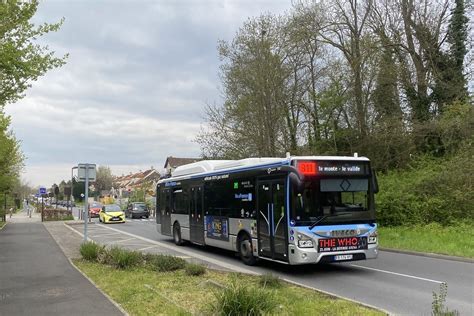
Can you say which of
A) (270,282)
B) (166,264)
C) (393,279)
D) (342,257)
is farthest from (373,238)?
(166,264)

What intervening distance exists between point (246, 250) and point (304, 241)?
9.30 feet

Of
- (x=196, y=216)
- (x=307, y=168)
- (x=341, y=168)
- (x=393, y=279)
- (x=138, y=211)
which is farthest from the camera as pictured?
(x=138, y=211)

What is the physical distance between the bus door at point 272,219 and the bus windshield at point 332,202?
0.46 meters

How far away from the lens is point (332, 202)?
11422 millimetres

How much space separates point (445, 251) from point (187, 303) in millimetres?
9844

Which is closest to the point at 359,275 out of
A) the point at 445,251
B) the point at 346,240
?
the point at 346,240

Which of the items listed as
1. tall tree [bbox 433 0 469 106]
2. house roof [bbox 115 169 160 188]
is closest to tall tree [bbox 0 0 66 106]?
tall tree [bbox 433 0 469 106]

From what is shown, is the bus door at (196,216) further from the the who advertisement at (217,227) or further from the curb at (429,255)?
the curb at (429,255)

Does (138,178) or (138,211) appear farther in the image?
(138,178)

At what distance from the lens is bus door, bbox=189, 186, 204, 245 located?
1681 centimetres

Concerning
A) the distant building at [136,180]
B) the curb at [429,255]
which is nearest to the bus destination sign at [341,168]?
the curb at [429,255]

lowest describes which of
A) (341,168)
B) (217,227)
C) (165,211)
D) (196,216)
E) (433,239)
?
(433,239)

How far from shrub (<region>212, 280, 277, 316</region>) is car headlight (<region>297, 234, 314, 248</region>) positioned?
4682mm

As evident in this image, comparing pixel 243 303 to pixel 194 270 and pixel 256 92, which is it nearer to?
pixel 194 270
